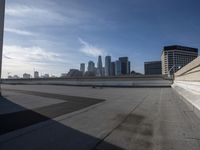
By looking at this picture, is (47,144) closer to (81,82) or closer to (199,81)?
(199,81)

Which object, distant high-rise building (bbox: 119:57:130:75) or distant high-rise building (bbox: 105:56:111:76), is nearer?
distant high-rise building (bbox: 119:57:130:75)

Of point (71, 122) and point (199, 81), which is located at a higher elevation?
point (199, 81)

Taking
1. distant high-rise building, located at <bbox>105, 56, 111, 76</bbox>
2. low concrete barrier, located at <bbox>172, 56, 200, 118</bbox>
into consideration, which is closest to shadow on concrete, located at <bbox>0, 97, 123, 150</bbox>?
low concrete barrier, located at <bbox>172, 56, 200, 118</bbox>

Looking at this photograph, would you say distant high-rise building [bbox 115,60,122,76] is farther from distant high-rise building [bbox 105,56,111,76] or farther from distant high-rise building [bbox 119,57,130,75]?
distant high-rise building [bbox 105,56,111,76]

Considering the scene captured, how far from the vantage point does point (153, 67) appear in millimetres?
127062

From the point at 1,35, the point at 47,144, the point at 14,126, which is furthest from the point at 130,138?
the point at 1,35

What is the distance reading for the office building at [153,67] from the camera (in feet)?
407

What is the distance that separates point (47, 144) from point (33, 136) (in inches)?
37.6

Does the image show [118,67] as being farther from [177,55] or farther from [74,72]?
[177,55]

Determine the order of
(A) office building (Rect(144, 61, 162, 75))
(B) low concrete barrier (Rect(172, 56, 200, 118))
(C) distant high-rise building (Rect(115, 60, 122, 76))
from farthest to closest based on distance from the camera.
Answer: (C) distant high-rise building (Rect(115, 60, 122, 76))
(A) office building (Rect(144, 61, 162, 75))
(B) low concrete barrier (Rect(172, 56, 200, 118))

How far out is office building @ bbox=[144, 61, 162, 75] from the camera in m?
124

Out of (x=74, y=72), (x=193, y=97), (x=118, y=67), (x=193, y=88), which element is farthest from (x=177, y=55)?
(x=74, y=72)

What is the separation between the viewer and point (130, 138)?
17.4ft

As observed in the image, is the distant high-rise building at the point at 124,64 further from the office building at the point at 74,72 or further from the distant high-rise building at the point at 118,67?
the office building at the point at 74,72
